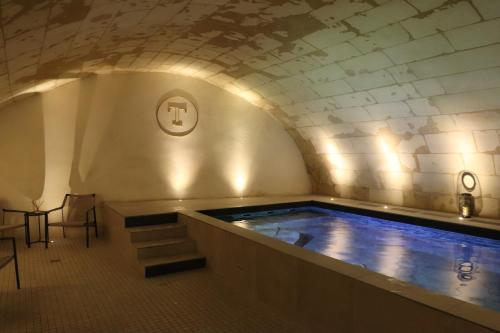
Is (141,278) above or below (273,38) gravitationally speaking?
below

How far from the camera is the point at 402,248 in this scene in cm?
583

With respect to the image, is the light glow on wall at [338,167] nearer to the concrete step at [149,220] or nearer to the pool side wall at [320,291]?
the concrete step at [149,220]

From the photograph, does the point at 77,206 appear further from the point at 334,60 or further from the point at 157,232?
the point at 334,60

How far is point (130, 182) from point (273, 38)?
439 centimetres

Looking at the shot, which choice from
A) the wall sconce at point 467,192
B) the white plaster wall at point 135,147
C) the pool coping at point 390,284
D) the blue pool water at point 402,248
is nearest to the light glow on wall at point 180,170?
the white plaster wall at point 135,147

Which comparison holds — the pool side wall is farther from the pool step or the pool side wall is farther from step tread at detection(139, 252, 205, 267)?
the pool step

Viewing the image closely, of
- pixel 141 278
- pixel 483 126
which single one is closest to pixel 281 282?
pixel 141 278

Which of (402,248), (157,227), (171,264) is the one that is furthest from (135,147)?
(402,248)

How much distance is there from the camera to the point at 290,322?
3.36 m

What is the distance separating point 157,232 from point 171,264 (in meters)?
0.82

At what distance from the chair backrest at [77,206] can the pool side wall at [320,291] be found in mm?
3590

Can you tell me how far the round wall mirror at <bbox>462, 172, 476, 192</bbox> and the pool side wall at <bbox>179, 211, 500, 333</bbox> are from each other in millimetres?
4325

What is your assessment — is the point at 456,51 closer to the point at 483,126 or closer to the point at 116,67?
the point at 483,126

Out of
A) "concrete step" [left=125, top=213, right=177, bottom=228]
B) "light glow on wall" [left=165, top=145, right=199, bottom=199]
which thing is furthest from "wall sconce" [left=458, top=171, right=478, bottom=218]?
"light glow on wall" [left=165, top=145, right=199, bottom=199]
